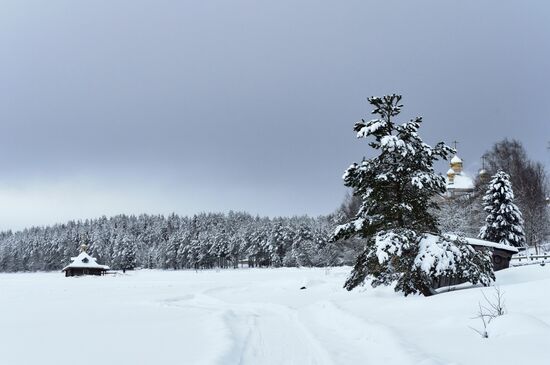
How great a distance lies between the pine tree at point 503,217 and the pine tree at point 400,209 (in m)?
23.8

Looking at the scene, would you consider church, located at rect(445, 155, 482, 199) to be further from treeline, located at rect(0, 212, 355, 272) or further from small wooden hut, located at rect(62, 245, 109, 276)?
small wooden hut, located at rect(62, 245, 109, 276)

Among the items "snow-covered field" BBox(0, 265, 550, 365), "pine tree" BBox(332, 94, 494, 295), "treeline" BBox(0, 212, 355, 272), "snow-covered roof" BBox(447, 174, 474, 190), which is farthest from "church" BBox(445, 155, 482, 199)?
"snow-covered field" BBox(0, 265, 550, 365)

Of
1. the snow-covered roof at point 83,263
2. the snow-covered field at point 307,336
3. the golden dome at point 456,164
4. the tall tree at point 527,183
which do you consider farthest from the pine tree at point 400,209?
the snow-covered roof at point 83,263

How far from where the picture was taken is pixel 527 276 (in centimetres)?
2188

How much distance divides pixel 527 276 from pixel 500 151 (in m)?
31.2

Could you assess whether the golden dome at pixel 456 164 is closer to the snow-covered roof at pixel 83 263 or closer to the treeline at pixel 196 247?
the treeline at pixel 196 247

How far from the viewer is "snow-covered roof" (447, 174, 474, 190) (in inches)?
3004

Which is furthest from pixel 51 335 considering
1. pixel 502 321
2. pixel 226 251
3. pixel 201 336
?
pixel 226 251

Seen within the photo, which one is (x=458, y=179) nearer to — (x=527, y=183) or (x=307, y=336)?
(x=527, y=183)

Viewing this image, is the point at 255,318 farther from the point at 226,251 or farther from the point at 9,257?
the point at 9,257

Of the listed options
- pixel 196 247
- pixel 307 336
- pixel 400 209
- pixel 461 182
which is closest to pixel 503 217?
pixel 400 209

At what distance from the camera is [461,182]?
255 ft

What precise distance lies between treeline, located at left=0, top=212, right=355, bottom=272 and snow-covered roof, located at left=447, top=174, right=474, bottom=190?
21.9 m

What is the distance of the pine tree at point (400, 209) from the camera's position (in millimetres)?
16531
